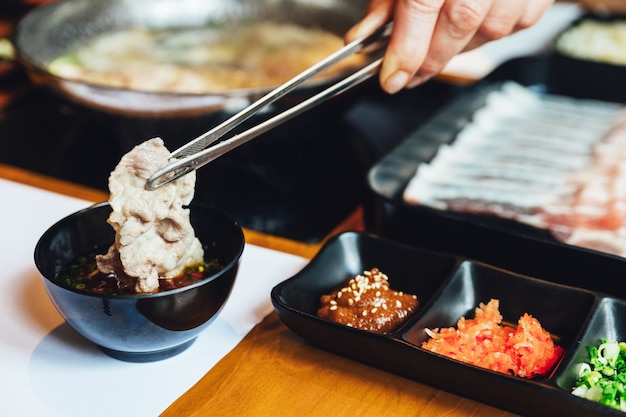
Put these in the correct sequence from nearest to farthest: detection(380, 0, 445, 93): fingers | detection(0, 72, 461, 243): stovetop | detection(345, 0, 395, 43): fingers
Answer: detection(380, 0, 445, 93): fingers → detection(345, 0, 395, 43): fingers → detection(0, 72, 461, 243): stovetop

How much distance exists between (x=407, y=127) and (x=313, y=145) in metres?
0.37

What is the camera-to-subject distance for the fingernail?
1.79 metres

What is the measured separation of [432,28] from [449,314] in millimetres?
671

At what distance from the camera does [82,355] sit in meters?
1.45

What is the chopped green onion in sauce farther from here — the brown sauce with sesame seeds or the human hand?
the human hand

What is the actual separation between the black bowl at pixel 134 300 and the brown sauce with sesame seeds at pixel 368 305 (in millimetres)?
222

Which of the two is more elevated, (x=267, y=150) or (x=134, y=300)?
(x=134, y=300)

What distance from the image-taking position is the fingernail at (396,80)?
1787mm

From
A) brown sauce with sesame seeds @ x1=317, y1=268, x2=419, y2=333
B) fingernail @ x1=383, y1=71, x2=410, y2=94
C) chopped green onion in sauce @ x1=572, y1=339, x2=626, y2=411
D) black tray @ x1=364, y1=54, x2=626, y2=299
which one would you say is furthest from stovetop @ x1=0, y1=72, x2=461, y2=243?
chopped green onion in sauce @ x1=572, y1=339, x2=626, y2=411

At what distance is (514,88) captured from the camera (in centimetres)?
266

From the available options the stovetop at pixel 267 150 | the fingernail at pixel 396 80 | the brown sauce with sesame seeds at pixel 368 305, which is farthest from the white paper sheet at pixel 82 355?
the fingernail at pixel 396 80

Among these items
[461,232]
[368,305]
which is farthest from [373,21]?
[368,305]

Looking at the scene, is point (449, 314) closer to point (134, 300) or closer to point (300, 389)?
point (300, 389)

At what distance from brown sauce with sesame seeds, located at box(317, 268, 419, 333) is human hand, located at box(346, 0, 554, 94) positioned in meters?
0.53
